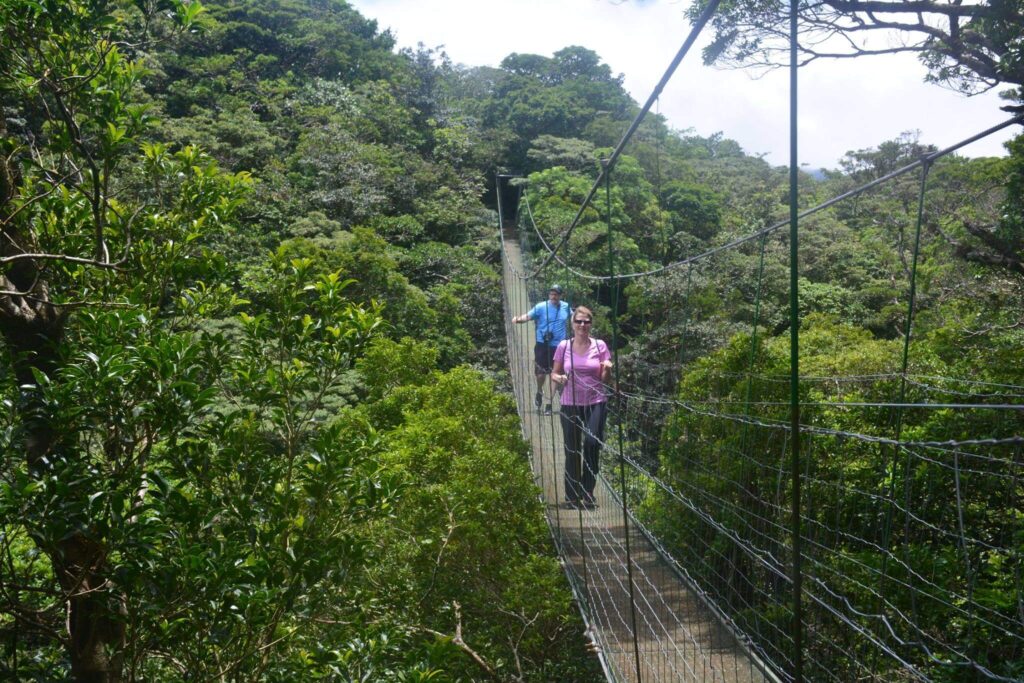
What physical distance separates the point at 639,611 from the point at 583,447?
19.3 inches

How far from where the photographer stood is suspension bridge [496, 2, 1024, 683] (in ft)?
4.83

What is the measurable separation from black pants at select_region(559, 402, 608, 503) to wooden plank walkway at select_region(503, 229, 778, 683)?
7 cm

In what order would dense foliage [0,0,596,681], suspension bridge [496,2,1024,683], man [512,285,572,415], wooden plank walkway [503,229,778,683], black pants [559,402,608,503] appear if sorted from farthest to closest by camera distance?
man [512,285,572,415], black pants [559,402,608,503], wooden plank walkway [503,229,778,683], suspension bridge [496,2,1024,683], dense foliage [0,0,596,681]

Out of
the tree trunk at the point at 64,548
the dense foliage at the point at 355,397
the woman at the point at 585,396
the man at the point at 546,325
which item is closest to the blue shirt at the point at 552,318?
the man at the point at 546,325

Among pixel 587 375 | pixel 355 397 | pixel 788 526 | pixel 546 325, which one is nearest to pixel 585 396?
pixel 587 375

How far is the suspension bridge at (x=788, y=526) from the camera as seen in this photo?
4.83ft

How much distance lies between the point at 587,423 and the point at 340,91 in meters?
10.7

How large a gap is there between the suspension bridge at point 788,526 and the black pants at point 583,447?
55 millimetres

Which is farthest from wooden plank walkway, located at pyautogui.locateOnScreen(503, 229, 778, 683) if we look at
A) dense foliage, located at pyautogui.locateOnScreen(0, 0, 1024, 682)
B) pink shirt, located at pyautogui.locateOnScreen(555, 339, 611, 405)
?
pink shirt, located at pyautogui.locateOnScreen(555, 339, 611, 405)

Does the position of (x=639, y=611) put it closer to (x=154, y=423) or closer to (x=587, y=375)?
(x=587, y=375)

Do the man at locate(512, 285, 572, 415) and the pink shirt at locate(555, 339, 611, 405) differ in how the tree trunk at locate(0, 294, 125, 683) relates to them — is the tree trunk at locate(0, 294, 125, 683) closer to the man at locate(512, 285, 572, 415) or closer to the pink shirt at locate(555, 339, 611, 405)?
the pink shirt at locate(555, 339, 611, 405)

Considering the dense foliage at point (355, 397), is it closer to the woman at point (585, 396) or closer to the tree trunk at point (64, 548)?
the tree trunk at point (64, 548)

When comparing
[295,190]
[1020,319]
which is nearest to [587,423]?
[1020,319]

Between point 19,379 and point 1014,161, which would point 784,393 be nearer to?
point 1014,161
